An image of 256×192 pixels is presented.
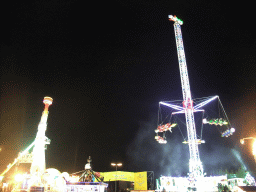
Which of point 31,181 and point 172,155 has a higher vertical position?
point 172,155

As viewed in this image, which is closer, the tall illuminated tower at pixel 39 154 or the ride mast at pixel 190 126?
the ride mast at pixel 190 126

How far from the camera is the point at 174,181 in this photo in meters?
21.8

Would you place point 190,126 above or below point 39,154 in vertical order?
above

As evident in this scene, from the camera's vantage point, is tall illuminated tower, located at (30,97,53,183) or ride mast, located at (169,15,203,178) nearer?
ride mast, located at (169,15,203,178)

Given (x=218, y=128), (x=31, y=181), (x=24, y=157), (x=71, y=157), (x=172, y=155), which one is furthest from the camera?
(x=71, y=157)

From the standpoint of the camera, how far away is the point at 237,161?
1289 inches

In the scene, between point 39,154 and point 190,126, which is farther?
point 39,154

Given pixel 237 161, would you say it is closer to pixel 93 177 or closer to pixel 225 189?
pixel 225 189

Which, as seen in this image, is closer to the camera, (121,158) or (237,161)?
(237,161)

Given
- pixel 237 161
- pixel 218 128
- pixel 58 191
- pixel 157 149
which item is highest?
pixel 218 128

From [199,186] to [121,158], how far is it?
2501 cm

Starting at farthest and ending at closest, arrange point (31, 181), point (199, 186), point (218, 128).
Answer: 1. point (218, 128)
2. point (31, 181)
3. point (199, 186)

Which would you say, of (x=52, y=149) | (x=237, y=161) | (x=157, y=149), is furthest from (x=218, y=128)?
(x=52, y=149)

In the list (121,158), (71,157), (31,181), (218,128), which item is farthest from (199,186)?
(71,157)
